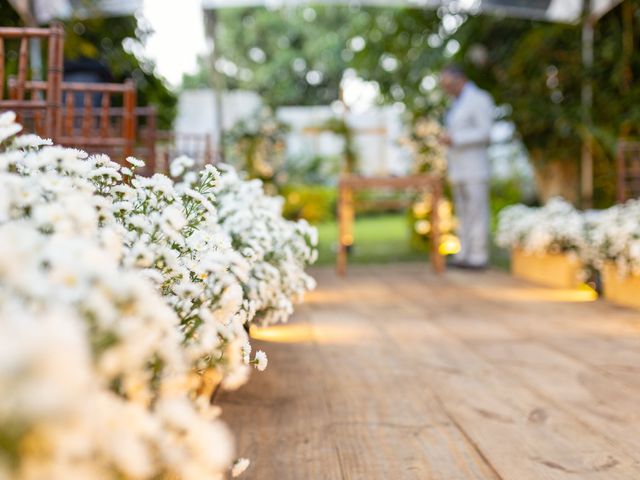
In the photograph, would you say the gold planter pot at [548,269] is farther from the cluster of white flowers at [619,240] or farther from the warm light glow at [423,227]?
the warm light glow at [423,227]

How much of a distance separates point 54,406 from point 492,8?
19.5 ft

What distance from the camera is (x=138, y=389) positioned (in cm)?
66

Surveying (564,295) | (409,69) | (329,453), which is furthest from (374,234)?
(329,453)

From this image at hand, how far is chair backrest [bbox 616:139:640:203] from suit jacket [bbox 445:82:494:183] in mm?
1309

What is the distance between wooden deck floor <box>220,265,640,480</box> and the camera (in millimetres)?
1381

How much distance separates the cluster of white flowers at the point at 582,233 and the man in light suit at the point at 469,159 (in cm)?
45

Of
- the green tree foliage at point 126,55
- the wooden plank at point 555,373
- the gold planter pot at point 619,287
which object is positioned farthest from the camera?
the green tree foliage at point 126,55

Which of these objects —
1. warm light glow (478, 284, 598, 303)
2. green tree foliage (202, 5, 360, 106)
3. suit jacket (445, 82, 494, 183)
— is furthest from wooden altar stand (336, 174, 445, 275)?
green tree foliage (202, 5, 360, 106)

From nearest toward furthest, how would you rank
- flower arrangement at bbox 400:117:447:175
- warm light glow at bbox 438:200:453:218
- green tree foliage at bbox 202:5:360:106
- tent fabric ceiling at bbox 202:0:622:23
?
tent fabric ceiling at bbox 202:0:622:23 → warm light glow at bbox 438:200:453:218 → flower arrangement at bbox 400:117:447:175 → green tree foliage at bbox 202:5:360:106

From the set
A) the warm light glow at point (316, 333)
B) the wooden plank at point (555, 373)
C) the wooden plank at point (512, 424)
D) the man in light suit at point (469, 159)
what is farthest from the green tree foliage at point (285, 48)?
the wooden plank at point (512, 424)

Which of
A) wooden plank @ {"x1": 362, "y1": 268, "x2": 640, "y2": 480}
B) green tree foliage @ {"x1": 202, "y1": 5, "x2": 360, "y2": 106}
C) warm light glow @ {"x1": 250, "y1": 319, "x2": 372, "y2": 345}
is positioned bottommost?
wooden plank @ {"x1": 362, "y1": 268, "x2": 640, "y2": 480}

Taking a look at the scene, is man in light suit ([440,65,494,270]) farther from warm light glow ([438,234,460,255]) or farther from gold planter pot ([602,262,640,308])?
gold planter pot ([602,262,640,308])

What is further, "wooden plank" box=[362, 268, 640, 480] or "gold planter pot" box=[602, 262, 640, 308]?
"gold planter pot" box=[602, 262, 640, 308]

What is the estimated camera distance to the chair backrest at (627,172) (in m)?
3.90
